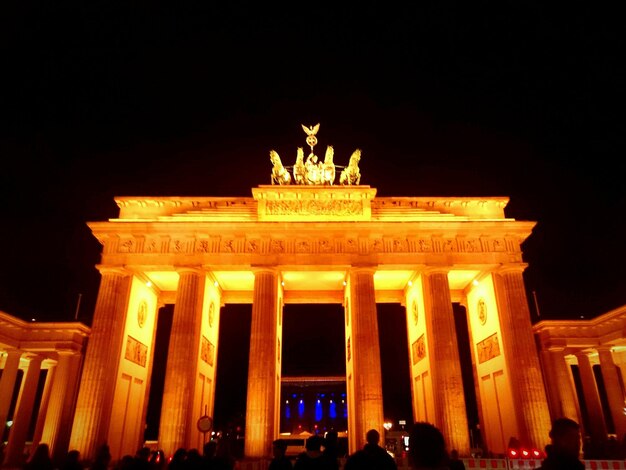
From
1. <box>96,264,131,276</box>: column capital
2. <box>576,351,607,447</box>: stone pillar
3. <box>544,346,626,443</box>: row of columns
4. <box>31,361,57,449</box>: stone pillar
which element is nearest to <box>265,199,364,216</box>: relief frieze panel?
<box>96,264,131,276</box>: column capital

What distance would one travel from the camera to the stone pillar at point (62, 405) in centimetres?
3073

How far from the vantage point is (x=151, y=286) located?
30656 millimetres

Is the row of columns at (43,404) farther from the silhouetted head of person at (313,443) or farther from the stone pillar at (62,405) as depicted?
the silhouetted head of person at (313,443)

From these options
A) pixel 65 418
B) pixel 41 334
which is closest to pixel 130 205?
pixel 41 334

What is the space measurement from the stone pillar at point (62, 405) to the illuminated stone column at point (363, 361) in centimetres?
1932

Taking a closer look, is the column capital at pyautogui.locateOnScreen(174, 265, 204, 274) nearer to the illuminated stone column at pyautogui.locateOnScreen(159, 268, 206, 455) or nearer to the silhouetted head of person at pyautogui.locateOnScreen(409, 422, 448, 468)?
the illuminated stone column at pyautogui.locateOnScreen(159, 268, 206, 455)

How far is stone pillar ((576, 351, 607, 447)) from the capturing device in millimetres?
31094

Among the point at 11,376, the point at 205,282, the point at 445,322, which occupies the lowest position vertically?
the point at 11,376

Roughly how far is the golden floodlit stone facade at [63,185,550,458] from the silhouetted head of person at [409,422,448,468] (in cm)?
2014

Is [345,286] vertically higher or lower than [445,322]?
higher

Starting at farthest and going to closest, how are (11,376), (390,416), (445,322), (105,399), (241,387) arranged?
(390,416) → (241,387) → (11,376) → (445,322) → (105,399)

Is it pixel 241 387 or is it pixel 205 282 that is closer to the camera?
pixel 205 282

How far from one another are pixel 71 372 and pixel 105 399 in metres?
12.0

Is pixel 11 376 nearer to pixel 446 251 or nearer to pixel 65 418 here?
pixel 65 418
